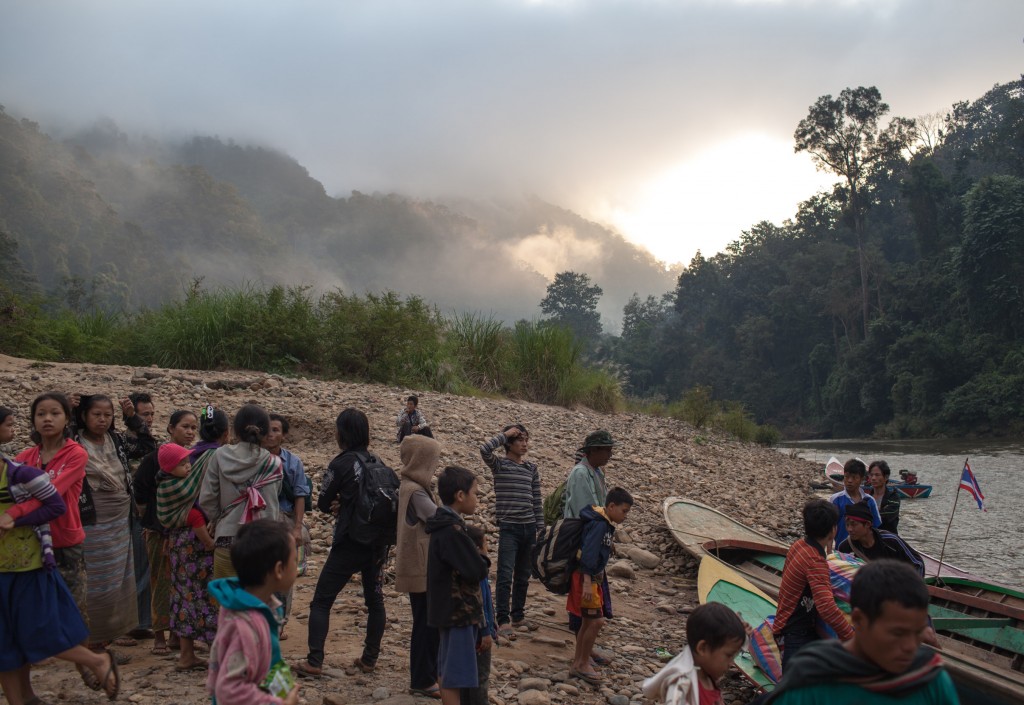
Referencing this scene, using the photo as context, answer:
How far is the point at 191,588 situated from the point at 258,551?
191 centimetres

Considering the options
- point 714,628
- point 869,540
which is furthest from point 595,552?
point 714,628

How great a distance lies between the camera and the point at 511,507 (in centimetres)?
485

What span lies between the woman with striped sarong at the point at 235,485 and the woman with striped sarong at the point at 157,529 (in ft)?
1.30

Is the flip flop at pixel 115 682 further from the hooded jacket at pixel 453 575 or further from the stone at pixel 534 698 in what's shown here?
the stone at pixel 534 698

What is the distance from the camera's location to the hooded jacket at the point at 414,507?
12.0 ft

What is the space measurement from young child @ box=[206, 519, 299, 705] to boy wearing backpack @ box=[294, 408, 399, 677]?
1.55m

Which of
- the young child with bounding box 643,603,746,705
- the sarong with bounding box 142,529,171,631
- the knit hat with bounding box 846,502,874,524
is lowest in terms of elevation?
the sarong with bounding box 142,529,171,631

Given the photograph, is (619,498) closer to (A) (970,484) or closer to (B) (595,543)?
(B) (595,543)

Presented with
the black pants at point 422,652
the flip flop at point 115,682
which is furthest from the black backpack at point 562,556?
the flip flop at point 115,682

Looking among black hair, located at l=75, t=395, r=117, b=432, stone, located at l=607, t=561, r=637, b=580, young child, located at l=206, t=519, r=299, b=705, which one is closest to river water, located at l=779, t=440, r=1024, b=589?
stone, located at l=607, t=561, r=637, b=580

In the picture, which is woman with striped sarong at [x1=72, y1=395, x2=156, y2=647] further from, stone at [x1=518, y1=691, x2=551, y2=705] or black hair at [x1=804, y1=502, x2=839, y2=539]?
black hair at [x1=804, y1=502, x2=839, y2=539]

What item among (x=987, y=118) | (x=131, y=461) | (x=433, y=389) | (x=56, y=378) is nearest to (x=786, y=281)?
(x=987, y=118)

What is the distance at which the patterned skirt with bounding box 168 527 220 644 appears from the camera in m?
3.76

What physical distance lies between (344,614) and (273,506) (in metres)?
1.68
